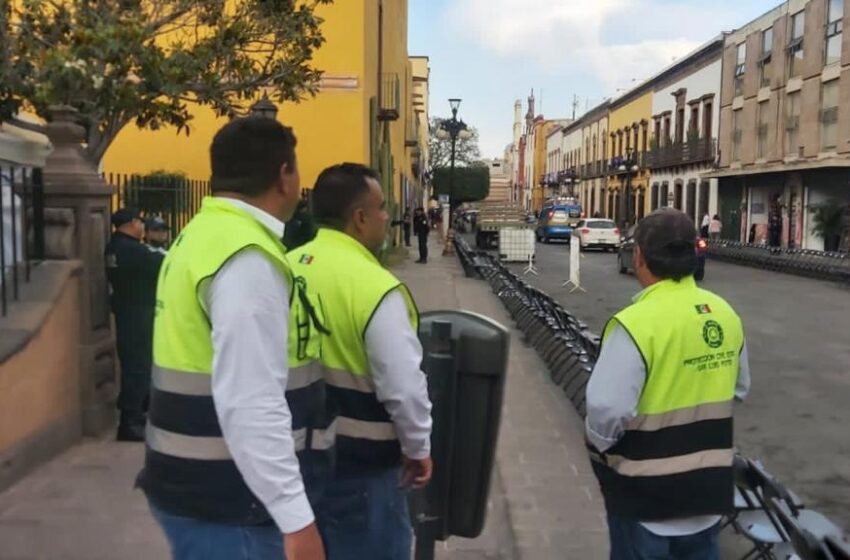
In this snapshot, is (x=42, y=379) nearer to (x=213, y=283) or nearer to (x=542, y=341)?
(x=213, y=283)

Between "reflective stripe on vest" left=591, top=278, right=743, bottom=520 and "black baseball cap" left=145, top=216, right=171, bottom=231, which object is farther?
"black baseball cap" left=145, top=216, right=171, bottom=231

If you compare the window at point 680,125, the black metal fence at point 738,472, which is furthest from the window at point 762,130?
the black metal fence at point 738,472

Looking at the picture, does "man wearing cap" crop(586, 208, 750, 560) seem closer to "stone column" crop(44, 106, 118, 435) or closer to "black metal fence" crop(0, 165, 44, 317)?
"black metal fence" crop(0, 165, 44, 317)

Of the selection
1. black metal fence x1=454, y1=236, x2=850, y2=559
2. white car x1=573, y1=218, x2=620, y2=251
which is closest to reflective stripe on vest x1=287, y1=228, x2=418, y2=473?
black metal fence x1=454, y1=236, x2=850, y2=559

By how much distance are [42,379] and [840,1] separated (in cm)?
3009

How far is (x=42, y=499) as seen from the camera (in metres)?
5.31

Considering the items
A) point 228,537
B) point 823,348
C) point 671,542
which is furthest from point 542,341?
point 228,537

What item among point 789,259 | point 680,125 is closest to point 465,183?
point 680,125

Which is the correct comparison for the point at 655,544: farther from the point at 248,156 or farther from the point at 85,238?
the point at 85,238

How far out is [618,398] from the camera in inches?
112

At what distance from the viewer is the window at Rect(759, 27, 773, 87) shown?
35.8 metres

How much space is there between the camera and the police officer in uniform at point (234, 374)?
2.13m

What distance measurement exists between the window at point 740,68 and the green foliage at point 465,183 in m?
22.6

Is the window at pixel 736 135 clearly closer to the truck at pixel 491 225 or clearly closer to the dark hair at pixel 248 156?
the truck at pixel 491 225
